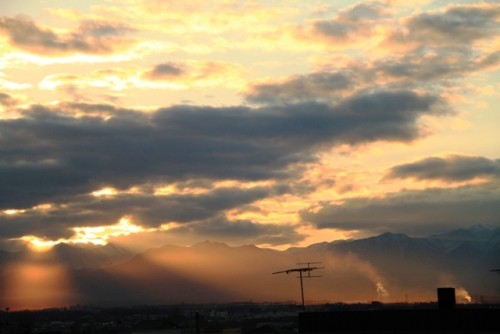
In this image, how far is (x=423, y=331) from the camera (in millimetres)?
100062

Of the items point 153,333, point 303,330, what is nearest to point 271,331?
point 153,333

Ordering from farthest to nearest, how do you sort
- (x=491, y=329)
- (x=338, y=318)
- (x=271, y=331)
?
1. (x=271, y=331)
2. (x=338, y=318)
3. (x=491, y=329)

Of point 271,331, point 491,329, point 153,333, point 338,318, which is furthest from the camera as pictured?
point 271,331

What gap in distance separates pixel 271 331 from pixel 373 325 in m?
81.3

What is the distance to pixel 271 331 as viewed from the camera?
182 metres

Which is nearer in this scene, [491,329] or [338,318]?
[491,329]

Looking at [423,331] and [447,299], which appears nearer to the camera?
[423,331]

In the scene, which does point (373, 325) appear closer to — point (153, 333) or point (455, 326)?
point (455, 326)

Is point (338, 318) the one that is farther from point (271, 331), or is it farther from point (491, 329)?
point (271, 331)

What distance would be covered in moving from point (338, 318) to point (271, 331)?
78.8 metres

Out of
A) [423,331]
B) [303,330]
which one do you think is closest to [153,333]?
[303,330]

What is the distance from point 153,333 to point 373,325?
233 ft

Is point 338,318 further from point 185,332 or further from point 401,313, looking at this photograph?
point 185,332

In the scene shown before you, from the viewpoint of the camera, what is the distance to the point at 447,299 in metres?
108
